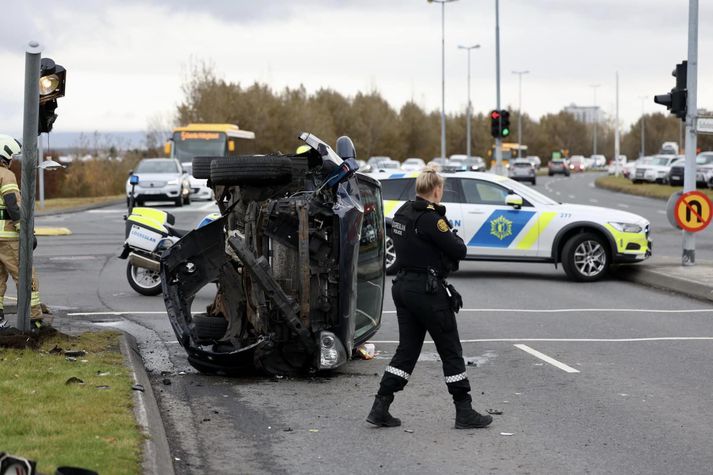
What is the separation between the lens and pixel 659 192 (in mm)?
56844

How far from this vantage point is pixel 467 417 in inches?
308

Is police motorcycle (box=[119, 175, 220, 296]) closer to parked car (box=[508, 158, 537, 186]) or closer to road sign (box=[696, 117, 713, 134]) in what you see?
road sign (box=[696, 117, 713, 134])

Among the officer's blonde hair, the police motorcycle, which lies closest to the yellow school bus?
the police motorcycle

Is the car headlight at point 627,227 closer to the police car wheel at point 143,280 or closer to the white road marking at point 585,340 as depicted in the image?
the white road marking at point 585,340

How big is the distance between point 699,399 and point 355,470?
3288 mm

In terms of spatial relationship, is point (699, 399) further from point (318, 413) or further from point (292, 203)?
point (292, 203)

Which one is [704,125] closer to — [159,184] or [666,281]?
[666,281]

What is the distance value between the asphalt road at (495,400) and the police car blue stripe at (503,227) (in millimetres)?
2659

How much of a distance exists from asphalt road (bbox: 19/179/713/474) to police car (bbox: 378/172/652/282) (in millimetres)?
2425

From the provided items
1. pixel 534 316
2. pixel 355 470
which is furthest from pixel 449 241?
pixel 534 316

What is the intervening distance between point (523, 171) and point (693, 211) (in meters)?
63.5

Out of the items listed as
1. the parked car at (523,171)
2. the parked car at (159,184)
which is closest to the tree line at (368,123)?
the parked car at (523,171)

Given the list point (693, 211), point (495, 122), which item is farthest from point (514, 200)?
point (495, 122)

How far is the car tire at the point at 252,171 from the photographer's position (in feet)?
31.3
